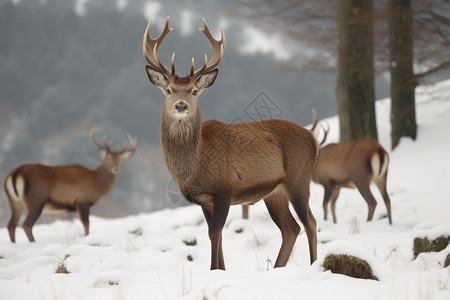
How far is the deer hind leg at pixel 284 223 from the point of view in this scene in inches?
155

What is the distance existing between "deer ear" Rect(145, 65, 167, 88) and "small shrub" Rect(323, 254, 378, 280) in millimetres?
1873

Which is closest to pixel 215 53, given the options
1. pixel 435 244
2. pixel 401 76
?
pixel 435 244

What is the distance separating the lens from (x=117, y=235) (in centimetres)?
739

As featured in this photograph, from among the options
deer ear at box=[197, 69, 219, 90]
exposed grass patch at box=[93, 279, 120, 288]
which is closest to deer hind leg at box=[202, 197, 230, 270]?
exposed grass patch at box=[93, 279, 120, 288]

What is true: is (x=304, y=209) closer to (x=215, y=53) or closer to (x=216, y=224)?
(x=216, y=224)

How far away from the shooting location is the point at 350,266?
9.24 ft

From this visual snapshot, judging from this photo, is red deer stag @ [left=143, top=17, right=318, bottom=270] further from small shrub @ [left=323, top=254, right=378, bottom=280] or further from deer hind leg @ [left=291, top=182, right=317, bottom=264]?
small shrub @ [left=323, top=254, right=378, bottom=280]

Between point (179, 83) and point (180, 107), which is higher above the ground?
point (179, 83)

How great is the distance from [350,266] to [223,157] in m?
1.29

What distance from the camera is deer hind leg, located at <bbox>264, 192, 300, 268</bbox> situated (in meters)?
3.93

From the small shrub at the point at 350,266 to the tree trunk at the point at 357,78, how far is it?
6.69 meters

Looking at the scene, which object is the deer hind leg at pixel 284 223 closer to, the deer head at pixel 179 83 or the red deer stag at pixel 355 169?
the deer head at pixel 179 83

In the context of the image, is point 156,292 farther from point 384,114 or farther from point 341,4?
point 384,114

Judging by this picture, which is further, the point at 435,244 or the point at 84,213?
the point at 84,213
